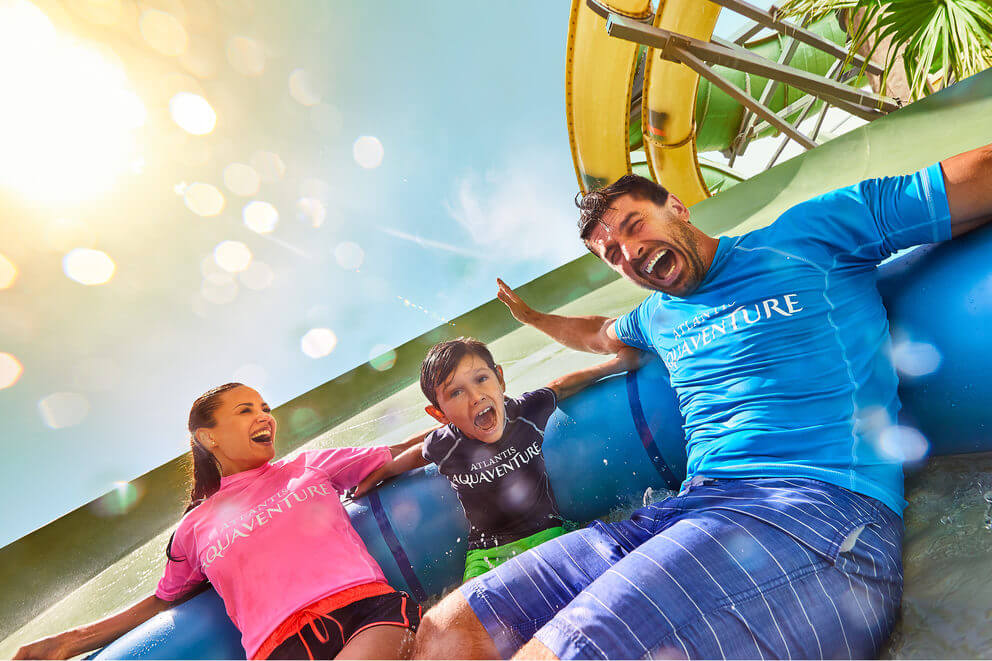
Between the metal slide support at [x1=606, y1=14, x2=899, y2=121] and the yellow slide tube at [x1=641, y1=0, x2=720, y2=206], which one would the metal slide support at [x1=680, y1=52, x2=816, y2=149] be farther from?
the yellow slide tube at [x1=641, y1=0, x2=720, y2=206]

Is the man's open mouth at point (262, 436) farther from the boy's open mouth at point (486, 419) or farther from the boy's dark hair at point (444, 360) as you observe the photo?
the boy's open mouth at point (486, 419)

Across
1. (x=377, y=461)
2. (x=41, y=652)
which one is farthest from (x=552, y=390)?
(x=41, y=652)

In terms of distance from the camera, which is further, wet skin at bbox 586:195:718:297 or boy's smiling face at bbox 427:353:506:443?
boy's smiling face at bbox 427:353:506:443

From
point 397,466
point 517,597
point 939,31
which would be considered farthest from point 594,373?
point 939,31

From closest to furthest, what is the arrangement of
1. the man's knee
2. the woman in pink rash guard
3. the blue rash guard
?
the man's knee < the blue rash guard < the woman in pink rash guard

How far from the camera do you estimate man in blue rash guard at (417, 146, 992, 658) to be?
77 cm

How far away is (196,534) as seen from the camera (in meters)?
1.36

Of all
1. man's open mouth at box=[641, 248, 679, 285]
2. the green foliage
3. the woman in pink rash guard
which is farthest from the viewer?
the green foliage

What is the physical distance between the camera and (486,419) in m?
1.40

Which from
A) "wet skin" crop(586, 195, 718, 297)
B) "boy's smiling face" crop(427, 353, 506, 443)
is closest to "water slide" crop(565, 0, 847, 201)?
"wet skin" crop(586, 195, 718, 297)

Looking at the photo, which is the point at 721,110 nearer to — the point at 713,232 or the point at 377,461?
the point at 713,232

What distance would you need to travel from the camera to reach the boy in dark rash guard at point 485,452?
139 cm

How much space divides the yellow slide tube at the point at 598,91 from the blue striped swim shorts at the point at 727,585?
336cm

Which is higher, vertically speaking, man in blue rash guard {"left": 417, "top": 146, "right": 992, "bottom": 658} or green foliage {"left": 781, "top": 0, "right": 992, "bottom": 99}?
green foliage {"left": 781, "top": 0, "right": 992, "bottom": 99}
